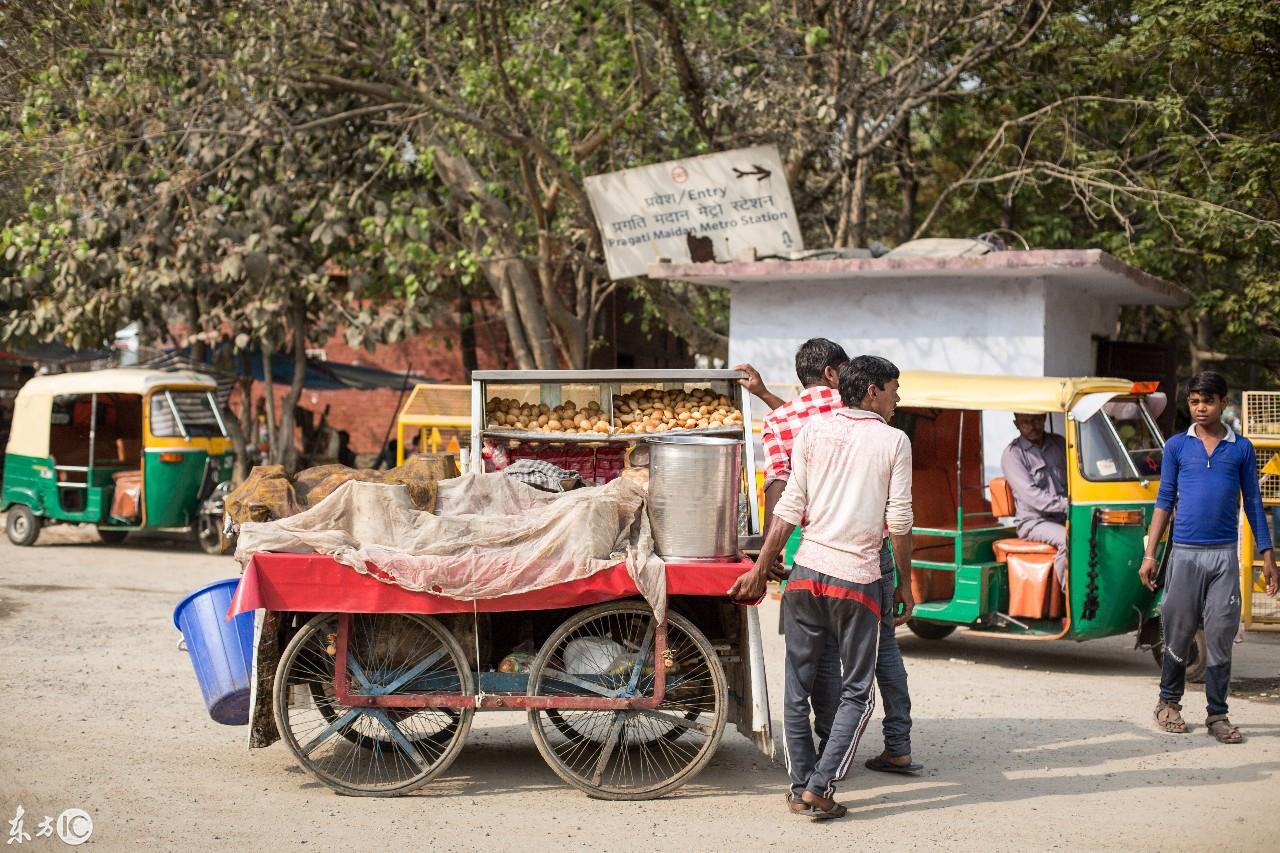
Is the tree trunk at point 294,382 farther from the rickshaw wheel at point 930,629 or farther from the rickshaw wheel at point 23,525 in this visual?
the rickshaw wheel at point 930,629

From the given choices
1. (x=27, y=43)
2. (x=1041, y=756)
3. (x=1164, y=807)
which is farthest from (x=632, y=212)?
(x=1164, y=807)

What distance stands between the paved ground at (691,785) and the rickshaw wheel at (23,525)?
8.77 meters

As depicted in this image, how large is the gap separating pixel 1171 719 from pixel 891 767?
1.94 m

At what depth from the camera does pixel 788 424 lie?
6.46 meters

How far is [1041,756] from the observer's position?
7008mm

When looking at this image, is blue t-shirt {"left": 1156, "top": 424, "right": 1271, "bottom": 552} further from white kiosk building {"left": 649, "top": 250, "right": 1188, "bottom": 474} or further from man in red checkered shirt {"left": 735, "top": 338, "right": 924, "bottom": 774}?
white kiosk building {"left": 649, "top": 250, "right": 1188, "bottom": 474}

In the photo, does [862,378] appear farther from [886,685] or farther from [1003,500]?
[1003,500]

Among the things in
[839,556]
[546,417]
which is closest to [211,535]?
[546,417]

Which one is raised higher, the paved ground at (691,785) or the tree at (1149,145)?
the tree at (1149,145)

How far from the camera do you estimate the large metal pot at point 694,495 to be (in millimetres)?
5988

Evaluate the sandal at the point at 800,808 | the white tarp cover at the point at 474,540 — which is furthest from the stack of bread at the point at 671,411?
the sandal at the point at 800,808

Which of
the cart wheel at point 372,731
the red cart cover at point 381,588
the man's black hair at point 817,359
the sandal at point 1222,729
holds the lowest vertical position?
the sandal at point 1222,729

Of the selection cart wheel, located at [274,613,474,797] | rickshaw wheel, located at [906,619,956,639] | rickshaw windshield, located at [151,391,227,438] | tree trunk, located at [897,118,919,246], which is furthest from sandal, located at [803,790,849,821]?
tree trunk, located at [897,118,919,246]

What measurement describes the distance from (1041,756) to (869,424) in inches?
92.9
